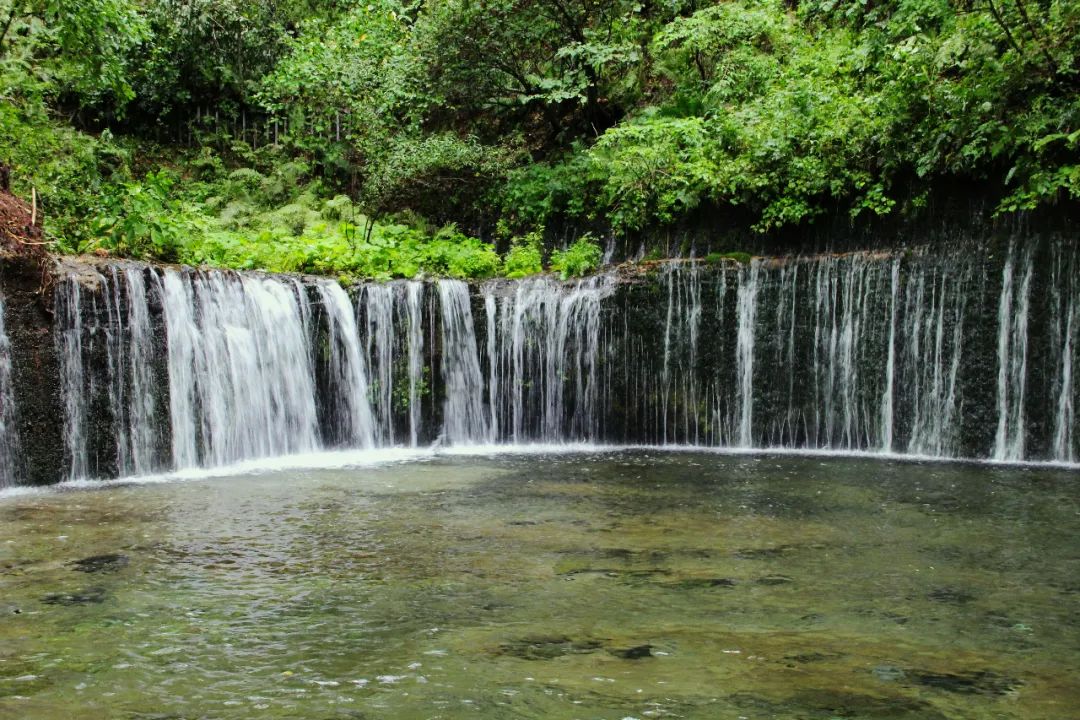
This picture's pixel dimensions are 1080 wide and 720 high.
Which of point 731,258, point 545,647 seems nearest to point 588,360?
point 731,258

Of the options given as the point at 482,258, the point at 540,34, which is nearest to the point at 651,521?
the point at 482,258

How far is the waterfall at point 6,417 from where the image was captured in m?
9.59

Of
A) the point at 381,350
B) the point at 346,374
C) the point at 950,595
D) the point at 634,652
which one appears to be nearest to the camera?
the point at 634,652

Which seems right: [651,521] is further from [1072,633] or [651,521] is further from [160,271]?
[160,271]

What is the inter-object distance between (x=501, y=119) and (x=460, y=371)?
354 inches

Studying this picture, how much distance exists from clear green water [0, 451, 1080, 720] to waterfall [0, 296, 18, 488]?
109 cm

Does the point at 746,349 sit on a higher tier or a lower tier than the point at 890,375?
higher

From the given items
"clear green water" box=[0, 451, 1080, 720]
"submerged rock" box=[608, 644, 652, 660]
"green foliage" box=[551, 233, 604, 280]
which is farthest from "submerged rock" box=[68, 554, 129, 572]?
"green foliage" box=[551, 233, 604, 280]

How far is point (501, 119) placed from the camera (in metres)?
21.1

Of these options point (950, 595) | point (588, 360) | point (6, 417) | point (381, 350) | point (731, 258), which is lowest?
point (950, 595)

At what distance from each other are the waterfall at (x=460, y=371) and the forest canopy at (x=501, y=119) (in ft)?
4.16

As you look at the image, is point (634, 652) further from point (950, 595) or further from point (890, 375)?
point (890, 375)

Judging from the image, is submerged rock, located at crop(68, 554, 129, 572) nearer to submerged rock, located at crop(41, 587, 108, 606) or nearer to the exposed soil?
submerged rock, located at crop(41, 587, 108, 606)

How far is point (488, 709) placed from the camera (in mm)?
3615
